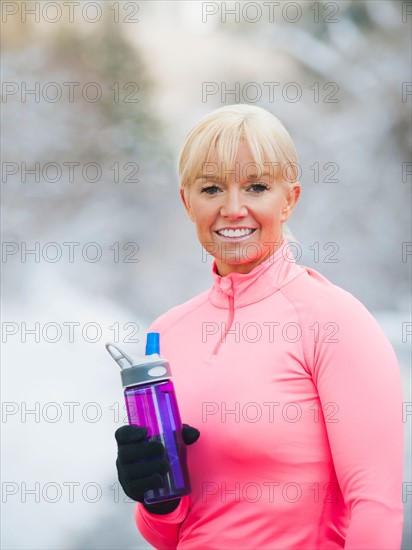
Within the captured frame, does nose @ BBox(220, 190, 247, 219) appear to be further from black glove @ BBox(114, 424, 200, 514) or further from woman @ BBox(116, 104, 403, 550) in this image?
black glove @ BBox(114, 424, 200, 514)

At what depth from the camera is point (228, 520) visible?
41.1 inches

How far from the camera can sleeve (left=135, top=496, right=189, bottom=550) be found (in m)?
1.10

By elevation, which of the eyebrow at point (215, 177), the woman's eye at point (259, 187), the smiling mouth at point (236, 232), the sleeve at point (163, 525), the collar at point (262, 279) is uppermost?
the eyebrow at point (215, 177)

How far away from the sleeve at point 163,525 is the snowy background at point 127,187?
576 mm

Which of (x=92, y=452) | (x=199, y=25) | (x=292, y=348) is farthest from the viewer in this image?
(x=199, y=25)

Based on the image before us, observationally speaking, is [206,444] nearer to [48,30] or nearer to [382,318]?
[382,318]

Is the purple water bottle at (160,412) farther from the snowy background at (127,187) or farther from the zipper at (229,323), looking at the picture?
the snowy background at (127,187)

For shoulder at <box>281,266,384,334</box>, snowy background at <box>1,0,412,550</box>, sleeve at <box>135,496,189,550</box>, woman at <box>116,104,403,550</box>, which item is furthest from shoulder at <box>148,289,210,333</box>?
snowy background at <box>1,0,412,550</box>

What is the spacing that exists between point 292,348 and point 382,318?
768mm

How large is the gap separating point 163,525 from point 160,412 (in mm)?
196

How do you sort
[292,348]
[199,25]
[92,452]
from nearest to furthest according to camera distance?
[292,348], [92,452], [199,25]

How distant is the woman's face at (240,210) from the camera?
1.10 m

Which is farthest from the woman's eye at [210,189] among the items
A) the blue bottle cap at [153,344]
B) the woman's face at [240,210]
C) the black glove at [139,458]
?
the black glove at [139,458]

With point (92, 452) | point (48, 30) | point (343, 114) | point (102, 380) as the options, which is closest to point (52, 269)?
point (102, 380)
